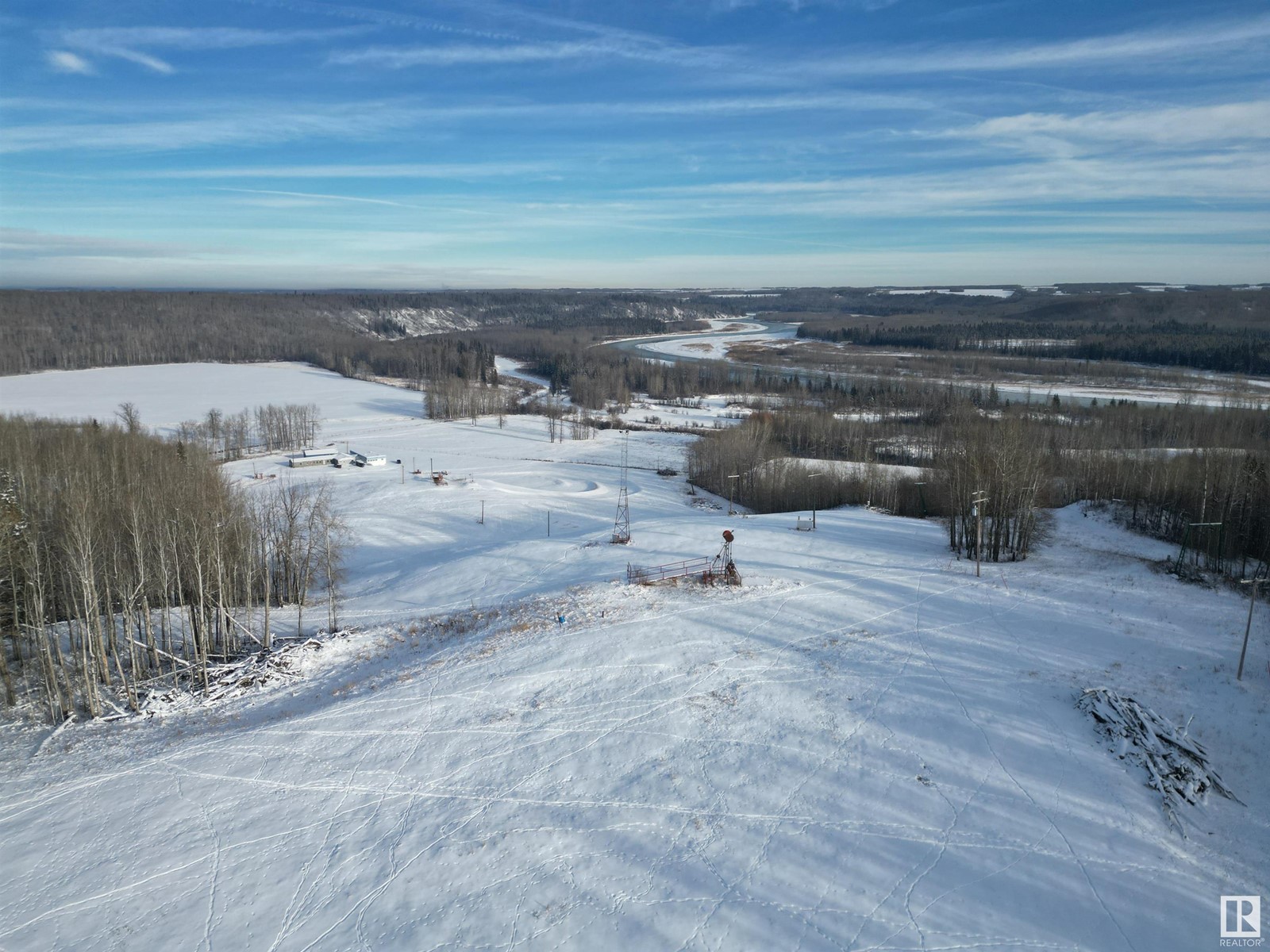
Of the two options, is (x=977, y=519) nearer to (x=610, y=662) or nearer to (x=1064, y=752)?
(x=1064, y=752)

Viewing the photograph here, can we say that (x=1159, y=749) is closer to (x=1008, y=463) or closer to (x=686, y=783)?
(x=686, y=783)

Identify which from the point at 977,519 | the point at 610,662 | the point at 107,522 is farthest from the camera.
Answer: the point at 977,519

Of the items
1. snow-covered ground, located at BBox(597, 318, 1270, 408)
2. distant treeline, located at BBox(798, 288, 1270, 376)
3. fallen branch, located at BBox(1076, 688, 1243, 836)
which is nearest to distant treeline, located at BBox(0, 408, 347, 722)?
fallen branch, located at BBox(1076, 688, 1243, 836)

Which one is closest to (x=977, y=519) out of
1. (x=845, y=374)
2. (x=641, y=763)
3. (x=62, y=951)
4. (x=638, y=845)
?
(x=641, y=763)

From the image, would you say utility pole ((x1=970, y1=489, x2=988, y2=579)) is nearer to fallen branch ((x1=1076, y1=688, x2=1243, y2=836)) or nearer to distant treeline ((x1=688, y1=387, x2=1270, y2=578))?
distant treeline ((x1=688, y1=387, x2=1270, y2=578))
